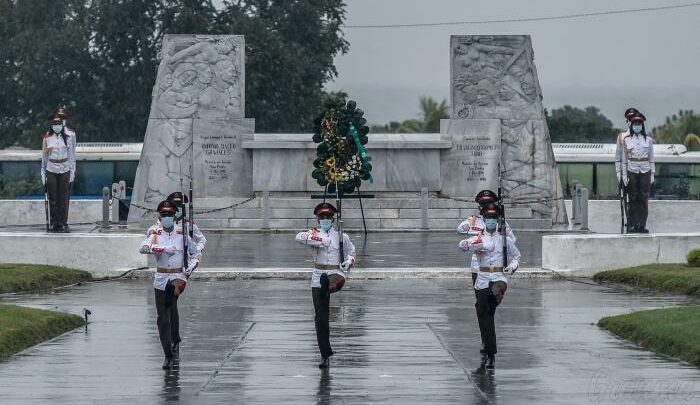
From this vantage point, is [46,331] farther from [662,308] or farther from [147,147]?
[147,147]

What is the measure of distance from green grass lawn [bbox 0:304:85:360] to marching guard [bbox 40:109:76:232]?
13.0 metres

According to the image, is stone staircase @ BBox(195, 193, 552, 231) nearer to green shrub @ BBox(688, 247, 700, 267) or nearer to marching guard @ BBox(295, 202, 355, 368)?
green shrub @ BBox(688, 247, 700, 267)

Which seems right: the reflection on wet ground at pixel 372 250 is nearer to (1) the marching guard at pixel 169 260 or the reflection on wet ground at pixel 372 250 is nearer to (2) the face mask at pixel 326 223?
(1) the marching guard at pixel 169 260

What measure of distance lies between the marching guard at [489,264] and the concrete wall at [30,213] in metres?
32.5

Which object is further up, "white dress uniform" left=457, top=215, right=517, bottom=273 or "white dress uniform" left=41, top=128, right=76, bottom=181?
"white dress uniform" left=41, top=128, right=76, bottom=181

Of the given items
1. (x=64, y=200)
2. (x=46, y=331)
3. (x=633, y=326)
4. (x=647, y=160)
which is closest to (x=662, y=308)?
(x=633, y=326)

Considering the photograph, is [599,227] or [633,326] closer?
[633,326]

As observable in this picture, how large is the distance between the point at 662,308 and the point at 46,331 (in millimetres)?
8452

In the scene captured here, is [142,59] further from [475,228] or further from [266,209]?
[475,228]

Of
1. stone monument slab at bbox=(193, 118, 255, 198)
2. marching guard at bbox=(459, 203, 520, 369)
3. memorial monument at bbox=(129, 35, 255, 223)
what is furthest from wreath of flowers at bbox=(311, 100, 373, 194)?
marching guard at bbox=(459, 203, 520, 369)

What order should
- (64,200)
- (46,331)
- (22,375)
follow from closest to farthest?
(22,375), (46,331), (64,200)

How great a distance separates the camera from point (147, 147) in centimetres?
4872

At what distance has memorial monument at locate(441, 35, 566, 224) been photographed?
48.9 metres

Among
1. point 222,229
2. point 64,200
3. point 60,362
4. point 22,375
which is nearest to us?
point 22,375
